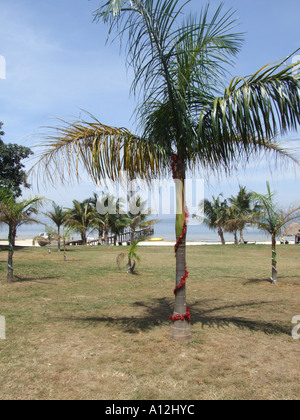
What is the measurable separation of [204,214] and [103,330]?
3185 cm

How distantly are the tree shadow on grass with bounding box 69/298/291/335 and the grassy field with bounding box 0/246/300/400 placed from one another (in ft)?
0.06

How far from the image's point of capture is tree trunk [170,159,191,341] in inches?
204

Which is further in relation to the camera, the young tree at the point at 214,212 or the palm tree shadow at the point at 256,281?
the young tree at the point at 214,212

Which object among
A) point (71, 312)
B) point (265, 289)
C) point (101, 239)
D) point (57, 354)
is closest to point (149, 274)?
point (265, 289)

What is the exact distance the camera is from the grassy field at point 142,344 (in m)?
3.84

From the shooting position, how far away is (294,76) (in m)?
4.53

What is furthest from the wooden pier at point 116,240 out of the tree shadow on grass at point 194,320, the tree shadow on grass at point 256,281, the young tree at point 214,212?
the tree shadow on grass at point 194,320

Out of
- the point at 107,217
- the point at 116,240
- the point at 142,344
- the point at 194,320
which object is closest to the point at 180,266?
the point at 142,344

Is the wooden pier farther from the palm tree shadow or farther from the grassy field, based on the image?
the grassy field

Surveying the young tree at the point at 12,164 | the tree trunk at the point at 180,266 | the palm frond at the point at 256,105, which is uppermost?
the young tree at the point at 12,164

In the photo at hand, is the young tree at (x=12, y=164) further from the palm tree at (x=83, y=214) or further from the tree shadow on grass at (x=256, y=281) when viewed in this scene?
the tree shadow on grass at (x=256, y=281)

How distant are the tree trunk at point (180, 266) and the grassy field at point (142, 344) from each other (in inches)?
7.3
